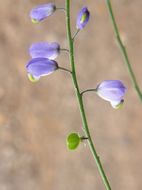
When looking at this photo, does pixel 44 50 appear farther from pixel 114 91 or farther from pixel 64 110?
pixel 64 110

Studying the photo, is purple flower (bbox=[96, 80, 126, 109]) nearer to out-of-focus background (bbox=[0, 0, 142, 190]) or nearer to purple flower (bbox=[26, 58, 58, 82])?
purple flower (bbox=[26, 58, 58, 82])

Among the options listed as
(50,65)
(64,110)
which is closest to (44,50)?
(50,65)

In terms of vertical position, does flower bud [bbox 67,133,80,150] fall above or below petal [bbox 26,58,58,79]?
below

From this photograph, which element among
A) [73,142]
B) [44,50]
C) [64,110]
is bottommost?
[73,142]

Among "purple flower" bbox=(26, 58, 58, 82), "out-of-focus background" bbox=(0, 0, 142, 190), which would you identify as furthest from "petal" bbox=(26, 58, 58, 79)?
"out-of-focus background" bbox=(0, 0, 142, 190)

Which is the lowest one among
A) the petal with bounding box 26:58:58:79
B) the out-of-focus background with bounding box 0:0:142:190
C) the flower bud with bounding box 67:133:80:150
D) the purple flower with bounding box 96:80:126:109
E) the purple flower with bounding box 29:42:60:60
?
the flower bud with bounding box 67:133:80:150

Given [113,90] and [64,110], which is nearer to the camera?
[113,90]

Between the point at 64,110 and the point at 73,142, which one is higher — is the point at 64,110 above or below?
above

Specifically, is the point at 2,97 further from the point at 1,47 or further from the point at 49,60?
the point at 49,60
